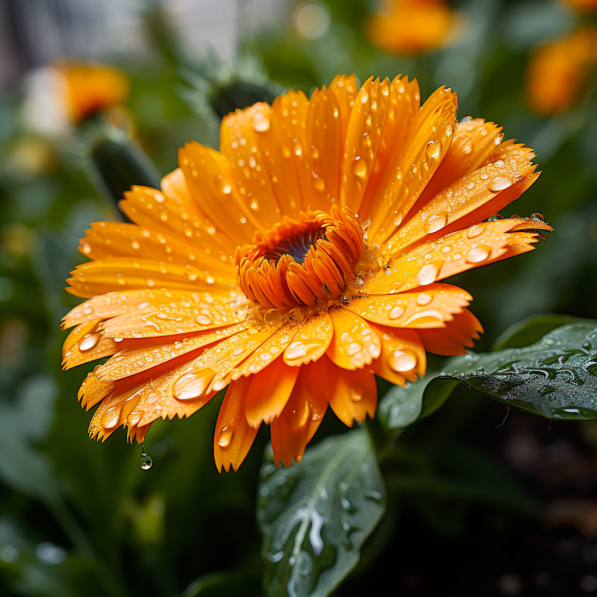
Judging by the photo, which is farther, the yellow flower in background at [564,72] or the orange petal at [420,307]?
the yellow flower in background at [564,72]

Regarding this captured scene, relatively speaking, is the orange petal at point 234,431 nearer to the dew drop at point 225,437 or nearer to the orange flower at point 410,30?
the dew drop at point 225,437

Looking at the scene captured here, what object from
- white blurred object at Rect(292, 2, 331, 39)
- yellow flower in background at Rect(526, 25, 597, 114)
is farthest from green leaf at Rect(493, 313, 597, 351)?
white blurred object at Rect(292, 2, 331, 39)

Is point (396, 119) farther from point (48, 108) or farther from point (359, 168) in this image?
point (48, 108)

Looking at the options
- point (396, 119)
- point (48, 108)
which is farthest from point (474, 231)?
point (48, 108)

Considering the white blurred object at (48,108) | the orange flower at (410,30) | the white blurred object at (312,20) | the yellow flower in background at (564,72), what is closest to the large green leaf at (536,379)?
the yellow flower in background at (564,72)

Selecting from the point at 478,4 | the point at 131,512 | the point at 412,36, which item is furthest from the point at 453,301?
the point at 478,4

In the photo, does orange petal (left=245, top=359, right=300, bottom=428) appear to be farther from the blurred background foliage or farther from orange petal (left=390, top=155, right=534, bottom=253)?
the blurred background foliage
